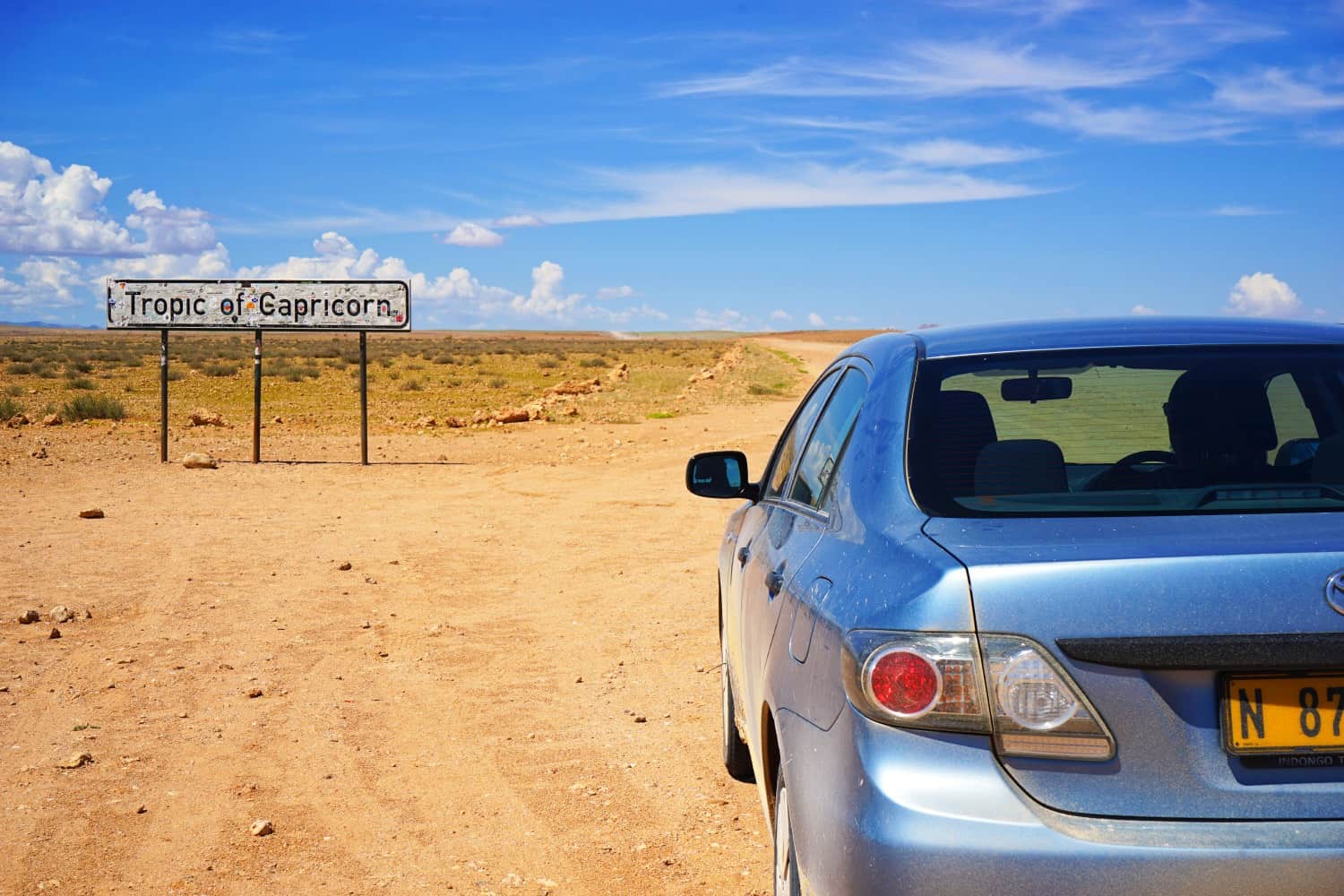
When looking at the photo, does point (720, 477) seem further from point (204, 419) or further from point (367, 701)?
point (204, 419)

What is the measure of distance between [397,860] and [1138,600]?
9.85 ft

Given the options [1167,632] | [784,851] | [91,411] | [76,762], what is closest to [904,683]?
[1167,632]

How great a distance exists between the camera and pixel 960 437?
2.98m

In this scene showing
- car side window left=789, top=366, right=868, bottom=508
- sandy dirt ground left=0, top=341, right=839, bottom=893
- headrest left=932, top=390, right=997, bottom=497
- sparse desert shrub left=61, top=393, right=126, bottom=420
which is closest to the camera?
headrest left=932, top=390, right=997, bottom=497

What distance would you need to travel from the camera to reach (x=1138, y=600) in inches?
87.3

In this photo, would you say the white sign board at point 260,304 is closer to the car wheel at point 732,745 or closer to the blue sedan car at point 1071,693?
the car wheel at point 732,745

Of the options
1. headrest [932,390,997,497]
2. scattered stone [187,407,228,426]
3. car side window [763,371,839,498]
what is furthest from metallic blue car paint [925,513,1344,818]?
scattered stone [187,407,228,426]

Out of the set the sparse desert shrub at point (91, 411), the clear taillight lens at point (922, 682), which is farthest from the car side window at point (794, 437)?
the sparse desert shrub at point (91, 411)

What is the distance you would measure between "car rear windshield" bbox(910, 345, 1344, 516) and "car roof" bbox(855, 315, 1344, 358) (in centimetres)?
5

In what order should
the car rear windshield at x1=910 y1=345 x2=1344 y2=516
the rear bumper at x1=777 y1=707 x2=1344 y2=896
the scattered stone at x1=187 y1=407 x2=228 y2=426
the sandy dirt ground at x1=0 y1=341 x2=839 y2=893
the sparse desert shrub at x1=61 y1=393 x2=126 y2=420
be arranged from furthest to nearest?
1. the sparse desert shrub at x1=61 y1=393 x2=126 y2=420
2. the scattered stone at x1=187 y1=407 x2=228 y2=426
3. the sandy dirt ground at x1=0 y1=341 x2=839 y2=893
4. the car rear windshield at x1=910 y1=345 x2=1344 y2=516
5. the rear bumper at x1=777 y1=707 x2=1344 y2=896

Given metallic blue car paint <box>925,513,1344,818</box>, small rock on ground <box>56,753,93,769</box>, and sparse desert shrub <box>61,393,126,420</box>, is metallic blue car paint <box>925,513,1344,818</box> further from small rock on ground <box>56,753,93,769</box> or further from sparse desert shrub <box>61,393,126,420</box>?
sparse desert shrub <box>61,393,126,420</box>

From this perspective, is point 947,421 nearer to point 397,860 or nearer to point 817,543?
point 817,543

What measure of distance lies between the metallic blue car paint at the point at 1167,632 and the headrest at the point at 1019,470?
55cm

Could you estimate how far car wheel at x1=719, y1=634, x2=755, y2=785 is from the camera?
4.93 m
